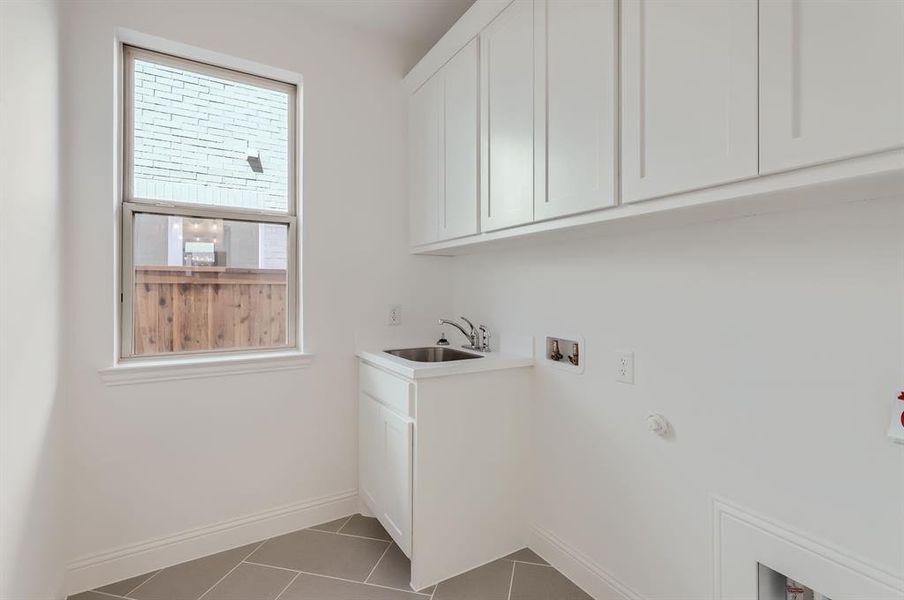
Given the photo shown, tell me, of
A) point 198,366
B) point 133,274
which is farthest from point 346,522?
point 133,274

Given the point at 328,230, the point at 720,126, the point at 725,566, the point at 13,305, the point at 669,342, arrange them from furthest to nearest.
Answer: the point at 328,230 → the point at 669,342 → the point at 725,566 → the point at 13,305 → the point at 720,126

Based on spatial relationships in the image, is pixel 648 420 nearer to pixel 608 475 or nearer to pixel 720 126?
pixel 608 475

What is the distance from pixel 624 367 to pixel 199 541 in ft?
7.02

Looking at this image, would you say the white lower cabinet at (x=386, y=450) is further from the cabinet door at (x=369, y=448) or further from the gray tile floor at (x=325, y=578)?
the gray tile floor at (x=325, y=578)

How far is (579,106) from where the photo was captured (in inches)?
56.9

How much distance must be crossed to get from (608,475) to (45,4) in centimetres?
276

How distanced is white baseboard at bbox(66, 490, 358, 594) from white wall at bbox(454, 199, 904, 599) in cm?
117

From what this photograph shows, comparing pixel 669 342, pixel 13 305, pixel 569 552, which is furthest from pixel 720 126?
pixel 13 305

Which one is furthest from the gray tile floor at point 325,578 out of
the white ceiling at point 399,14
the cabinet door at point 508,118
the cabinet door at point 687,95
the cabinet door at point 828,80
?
the white ceiling at point 399,14

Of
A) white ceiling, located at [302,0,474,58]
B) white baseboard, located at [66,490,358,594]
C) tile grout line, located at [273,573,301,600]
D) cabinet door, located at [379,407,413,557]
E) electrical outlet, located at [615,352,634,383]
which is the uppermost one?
white ceiling, located at [302,0,474,58]

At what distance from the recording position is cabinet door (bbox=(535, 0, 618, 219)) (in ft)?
4.39

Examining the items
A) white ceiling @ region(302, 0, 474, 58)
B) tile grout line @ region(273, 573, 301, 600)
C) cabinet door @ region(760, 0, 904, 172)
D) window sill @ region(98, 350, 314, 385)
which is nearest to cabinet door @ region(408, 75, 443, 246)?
white ceiling @ region(302, 0, 474, 58)

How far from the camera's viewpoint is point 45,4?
61.0 inches

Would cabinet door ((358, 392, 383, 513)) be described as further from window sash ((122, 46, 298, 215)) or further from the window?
window sash ((122, 46, 298, 215))
